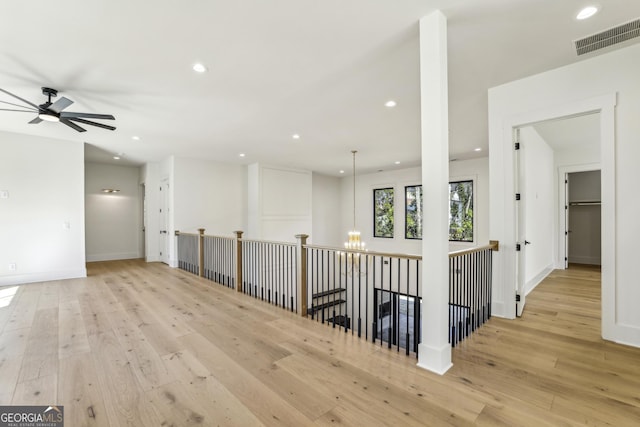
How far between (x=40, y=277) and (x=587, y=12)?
851 cm

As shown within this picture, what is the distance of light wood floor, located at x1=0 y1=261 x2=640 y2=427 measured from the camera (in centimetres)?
173

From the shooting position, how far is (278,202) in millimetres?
8336

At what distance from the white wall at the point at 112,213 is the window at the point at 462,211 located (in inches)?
362

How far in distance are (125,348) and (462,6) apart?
4.06m

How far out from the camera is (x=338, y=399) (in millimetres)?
1862

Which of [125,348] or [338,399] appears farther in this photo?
[125,348]

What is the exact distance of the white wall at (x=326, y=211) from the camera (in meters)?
9.93

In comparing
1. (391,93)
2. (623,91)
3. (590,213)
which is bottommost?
(590,213)

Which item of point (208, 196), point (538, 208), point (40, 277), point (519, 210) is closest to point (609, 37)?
point (519, 210)

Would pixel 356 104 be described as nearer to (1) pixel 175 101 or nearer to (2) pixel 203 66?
(2) pixel 203 66

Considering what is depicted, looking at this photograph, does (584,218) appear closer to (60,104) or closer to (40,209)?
(60,104)

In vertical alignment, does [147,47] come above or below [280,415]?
above

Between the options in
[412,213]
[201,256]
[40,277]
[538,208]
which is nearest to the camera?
[538,208]

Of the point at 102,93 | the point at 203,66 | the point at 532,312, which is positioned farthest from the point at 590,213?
the point at 102,93
